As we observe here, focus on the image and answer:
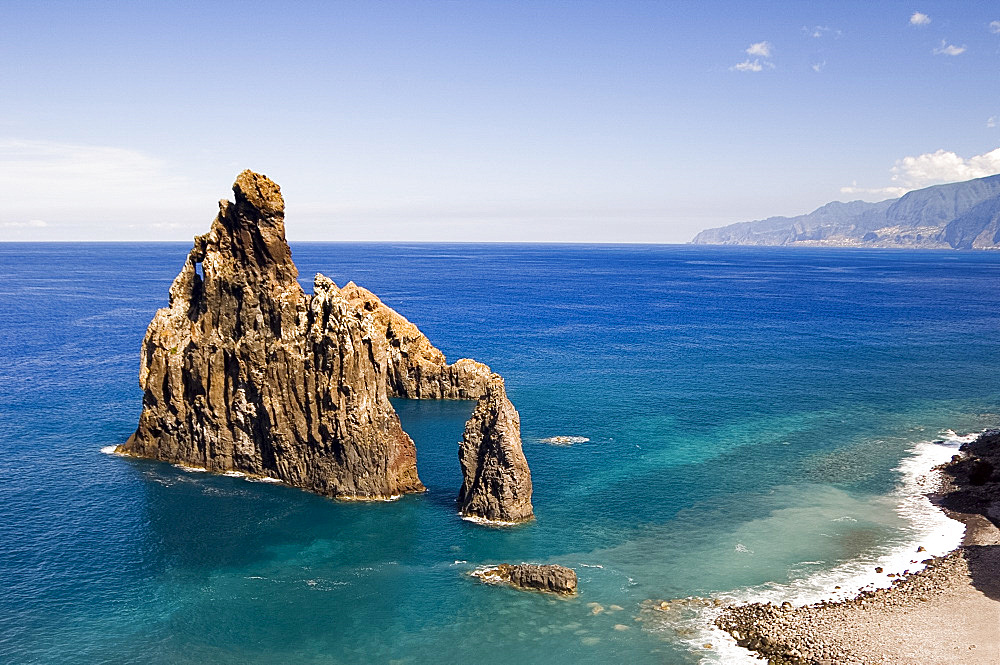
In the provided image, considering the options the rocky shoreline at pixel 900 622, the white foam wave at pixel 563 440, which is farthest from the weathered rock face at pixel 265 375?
the rocky shoreline at pixel 900 622

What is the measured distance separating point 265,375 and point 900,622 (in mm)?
60664

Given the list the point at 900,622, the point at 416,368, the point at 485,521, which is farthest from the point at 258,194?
the point at 900,622

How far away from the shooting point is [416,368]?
111 metres

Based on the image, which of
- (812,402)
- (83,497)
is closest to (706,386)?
(812,402)

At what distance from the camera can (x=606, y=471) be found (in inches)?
3157

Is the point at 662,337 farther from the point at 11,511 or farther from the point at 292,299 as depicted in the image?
the point at 11,511

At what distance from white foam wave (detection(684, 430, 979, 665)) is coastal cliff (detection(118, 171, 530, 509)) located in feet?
109

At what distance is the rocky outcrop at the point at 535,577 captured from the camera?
54.5 m

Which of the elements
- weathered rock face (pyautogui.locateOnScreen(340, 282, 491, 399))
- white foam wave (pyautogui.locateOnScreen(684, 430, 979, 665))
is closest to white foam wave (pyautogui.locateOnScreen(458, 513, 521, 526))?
white foam wave (pyautogui.locateOnScreen(684, 430, 979, 665))

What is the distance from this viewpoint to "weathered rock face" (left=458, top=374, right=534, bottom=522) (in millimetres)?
64812

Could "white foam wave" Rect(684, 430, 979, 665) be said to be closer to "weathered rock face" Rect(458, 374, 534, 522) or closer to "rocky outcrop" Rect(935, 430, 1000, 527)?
"rocky outcrop" Rect(935, 430, 1000, 527)

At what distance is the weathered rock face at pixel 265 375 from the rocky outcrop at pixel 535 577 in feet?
59.8

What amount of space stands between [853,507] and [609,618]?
3486cm

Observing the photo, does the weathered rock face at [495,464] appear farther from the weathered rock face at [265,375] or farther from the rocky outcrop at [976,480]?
the rocky outcrop at [976,480]
